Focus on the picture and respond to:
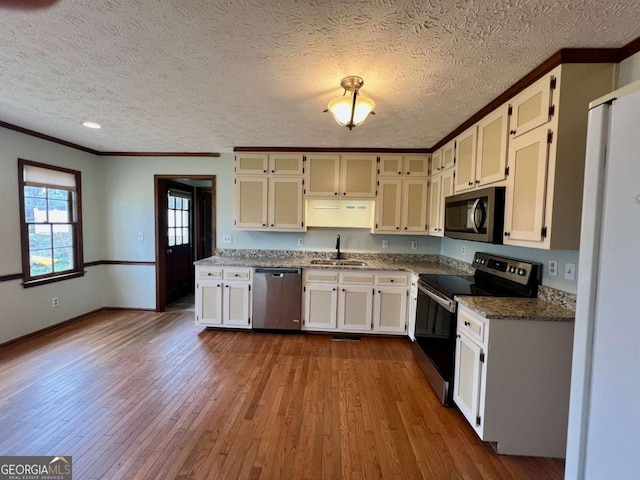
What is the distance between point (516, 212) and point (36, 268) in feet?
16.3

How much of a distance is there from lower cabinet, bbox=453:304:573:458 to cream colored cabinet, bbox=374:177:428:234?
2.01m

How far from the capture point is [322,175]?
355 centimetres

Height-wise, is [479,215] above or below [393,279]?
above

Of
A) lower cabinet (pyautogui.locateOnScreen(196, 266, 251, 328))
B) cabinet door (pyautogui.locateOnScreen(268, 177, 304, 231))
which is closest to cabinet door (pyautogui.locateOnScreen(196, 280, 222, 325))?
lower cabinet (pyautogui.locateOnScreen(196, 266, 251, 328))

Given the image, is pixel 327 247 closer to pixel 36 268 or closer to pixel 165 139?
pixel 165 139

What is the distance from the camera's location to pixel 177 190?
4.55 metres

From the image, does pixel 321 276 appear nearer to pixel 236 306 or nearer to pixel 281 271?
pixel 281 271

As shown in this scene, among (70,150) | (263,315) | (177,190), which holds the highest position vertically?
(70,150)

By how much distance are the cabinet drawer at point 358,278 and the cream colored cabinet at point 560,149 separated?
1.75 meters

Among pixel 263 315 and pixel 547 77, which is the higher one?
pixel 547 77

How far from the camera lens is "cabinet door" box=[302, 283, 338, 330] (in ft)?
10.8

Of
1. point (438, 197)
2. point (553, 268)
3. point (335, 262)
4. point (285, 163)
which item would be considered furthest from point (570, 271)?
point (285, 163)

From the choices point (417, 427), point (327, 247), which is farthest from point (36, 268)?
point (417, 427)

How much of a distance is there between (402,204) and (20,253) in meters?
4.51
